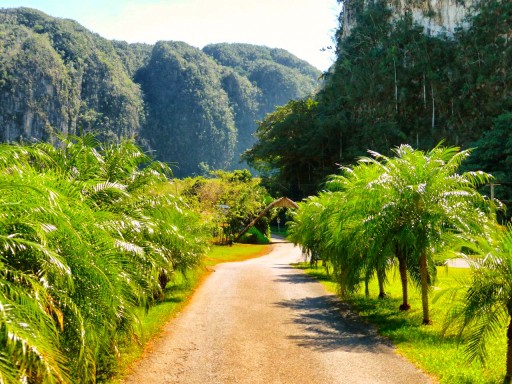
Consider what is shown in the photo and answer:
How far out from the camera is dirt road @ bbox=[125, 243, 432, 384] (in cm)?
974

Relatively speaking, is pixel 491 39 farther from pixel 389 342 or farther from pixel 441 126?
pixel 389 342

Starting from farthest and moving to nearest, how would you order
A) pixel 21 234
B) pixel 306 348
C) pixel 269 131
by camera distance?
pixel 269 131, pixel 306 348, pixel 21 234

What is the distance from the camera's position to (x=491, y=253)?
8336 mm

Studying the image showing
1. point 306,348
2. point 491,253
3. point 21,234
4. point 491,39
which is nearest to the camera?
point 21,234

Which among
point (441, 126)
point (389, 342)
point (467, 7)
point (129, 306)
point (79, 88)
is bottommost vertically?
point (389, 342)

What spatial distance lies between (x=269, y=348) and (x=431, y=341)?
3.91m

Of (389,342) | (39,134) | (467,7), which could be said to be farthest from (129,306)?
(39,134)

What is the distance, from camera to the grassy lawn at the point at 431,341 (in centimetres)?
955

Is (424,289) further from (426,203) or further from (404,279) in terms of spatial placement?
(426,203)

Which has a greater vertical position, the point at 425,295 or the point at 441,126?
the point at 441,126

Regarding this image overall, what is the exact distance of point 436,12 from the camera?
3199 inches

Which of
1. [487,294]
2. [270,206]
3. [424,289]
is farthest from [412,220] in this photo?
[270,206]

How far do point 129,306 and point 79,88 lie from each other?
185146mm

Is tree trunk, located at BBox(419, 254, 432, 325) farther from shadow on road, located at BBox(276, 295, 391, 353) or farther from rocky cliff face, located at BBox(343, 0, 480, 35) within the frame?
rocky cliff face, located at BBox(343, 0, 480, 35)
